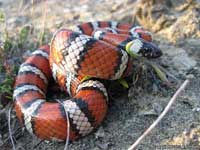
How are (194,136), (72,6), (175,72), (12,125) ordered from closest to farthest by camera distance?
(194,136)
(12,125)
(175,72)
(72,6)

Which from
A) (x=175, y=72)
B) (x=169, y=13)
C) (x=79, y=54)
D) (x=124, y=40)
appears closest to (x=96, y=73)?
(x=79, y=54)

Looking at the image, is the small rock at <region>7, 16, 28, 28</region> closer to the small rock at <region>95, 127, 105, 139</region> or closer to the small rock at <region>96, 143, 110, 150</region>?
the small rock at <region>95, 127, 105, 139</region>

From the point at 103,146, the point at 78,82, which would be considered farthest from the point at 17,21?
the point at 103,146

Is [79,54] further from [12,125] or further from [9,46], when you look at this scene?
[9,46]

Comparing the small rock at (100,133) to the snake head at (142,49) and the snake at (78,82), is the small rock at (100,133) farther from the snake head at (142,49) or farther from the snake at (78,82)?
the snake head at (142,49)

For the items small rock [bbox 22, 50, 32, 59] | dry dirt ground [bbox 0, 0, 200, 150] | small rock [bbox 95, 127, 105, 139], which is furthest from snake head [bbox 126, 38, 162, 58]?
small rock [bbox 22, 50, 32, 59]

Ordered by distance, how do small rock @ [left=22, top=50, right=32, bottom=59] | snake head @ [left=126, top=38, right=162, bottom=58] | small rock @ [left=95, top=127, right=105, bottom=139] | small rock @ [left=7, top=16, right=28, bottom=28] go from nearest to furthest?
small rock @ [left=95, top=127, right=105, bottom=139], snake head @ [left=126, top=38, right=162, bottom=58], small rock @ [left=22, top=50, right=32, bottom=59], small rock @ [left=7, top=16, right=28, bottom=28]

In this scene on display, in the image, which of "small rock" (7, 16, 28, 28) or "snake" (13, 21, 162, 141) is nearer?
"snake" (13, 21, 162, 141)

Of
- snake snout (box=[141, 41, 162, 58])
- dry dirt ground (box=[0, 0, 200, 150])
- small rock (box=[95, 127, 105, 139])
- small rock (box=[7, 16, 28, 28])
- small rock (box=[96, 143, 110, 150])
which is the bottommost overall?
small rock (box=[96, 143, 110, 150])
